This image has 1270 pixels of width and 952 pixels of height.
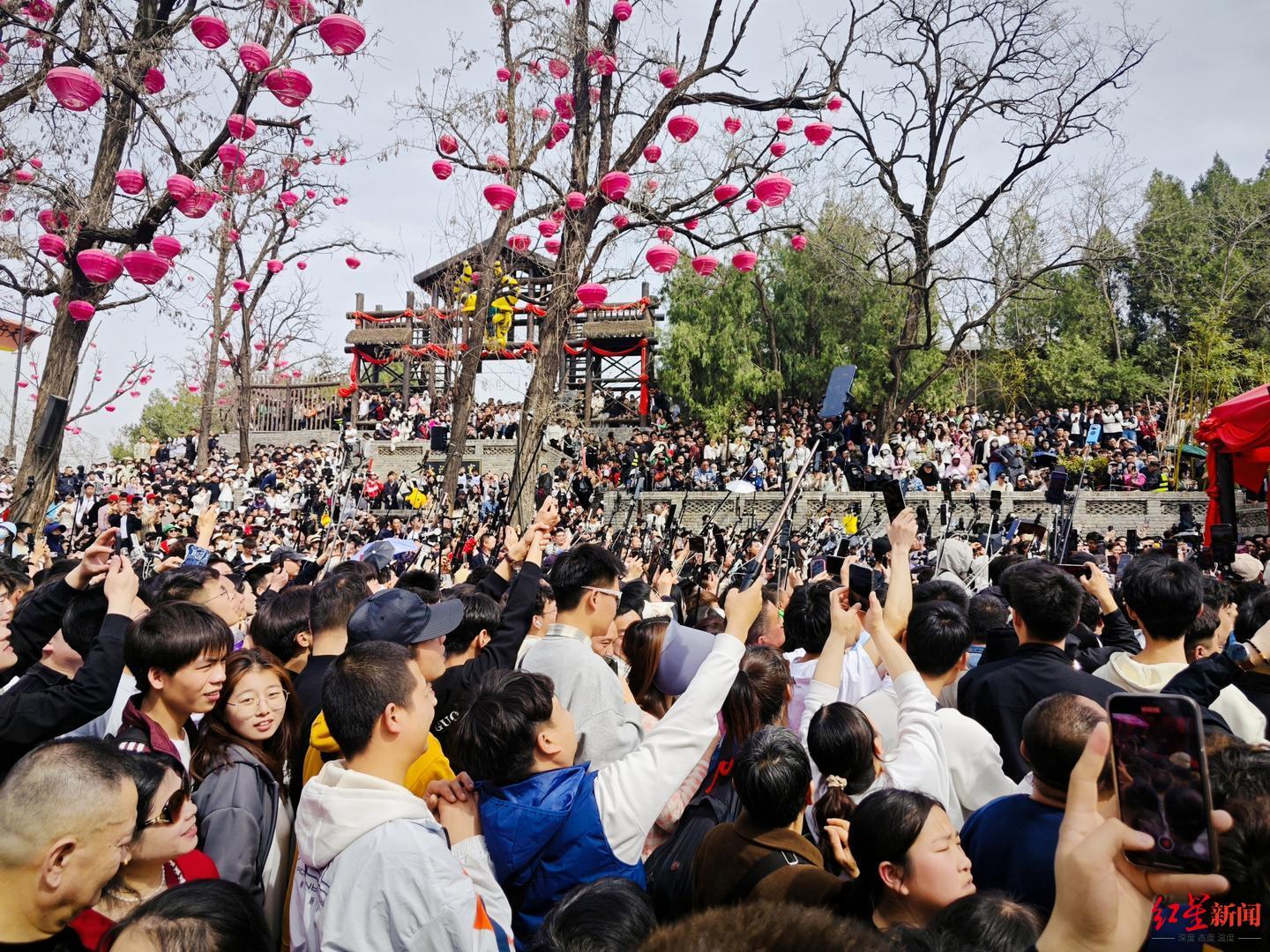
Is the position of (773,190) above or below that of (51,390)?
above

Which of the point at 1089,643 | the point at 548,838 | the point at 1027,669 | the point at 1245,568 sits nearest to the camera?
the point at 548,838

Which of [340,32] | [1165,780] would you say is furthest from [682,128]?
[1165,780]

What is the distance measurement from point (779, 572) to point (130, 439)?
176 ft

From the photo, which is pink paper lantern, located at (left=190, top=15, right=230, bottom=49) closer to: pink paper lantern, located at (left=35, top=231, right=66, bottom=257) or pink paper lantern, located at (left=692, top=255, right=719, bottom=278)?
pink paper lantern, located at (left=35, top=231, right=66, bottom=257)

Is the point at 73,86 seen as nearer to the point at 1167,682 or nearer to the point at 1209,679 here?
the point at 1167,682

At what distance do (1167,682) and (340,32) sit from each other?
8892 millimetres

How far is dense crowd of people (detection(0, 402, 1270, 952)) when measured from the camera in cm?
184

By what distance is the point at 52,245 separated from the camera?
10062 mm

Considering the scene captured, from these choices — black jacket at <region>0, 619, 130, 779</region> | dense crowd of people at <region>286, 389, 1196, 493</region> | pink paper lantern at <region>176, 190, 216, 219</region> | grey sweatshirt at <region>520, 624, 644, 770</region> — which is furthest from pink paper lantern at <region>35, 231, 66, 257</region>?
dense crowd of people at <region>286, 389, 1196, 493</region>

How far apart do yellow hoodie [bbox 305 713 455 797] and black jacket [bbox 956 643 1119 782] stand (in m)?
1.90

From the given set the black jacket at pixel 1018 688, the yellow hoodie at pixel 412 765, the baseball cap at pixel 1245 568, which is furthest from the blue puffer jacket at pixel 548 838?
the baseball cap at pixel 1245 568

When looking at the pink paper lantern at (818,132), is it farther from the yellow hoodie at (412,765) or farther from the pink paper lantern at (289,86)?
the yellow hoodie at (412,765)

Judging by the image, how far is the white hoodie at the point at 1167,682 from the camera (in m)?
2.77

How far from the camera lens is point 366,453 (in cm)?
2797
